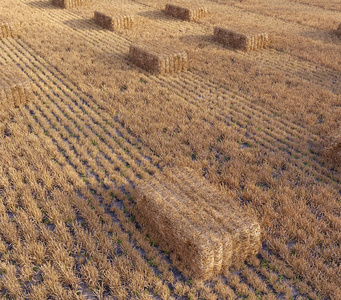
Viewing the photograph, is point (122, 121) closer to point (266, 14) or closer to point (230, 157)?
point (230, 157)

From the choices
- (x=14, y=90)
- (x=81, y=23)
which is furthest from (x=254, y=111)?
(x=81, y=23)

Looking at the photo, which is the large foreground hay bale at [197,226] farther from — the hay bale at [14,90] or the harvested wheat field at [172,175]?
the hay bale at [14,90]

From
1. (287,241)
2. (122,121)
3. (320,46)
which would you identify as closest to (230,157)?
(287,241)

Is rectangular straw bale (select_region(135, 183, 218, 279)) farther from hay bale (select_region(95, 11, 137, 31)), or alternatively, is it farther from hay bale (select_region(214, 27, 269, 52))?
hay bale (select_region(95, 11, 137, 31))

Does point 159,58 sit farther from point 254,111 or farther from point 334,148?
point 334,148

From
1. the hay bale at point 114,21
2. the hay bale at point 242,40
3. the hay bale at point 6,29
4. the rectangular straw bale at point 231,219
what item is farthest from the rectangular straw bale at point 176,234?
the hay bale at point 6,29

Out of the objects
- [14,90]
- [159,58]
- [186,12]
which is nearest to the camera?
[14,90]
